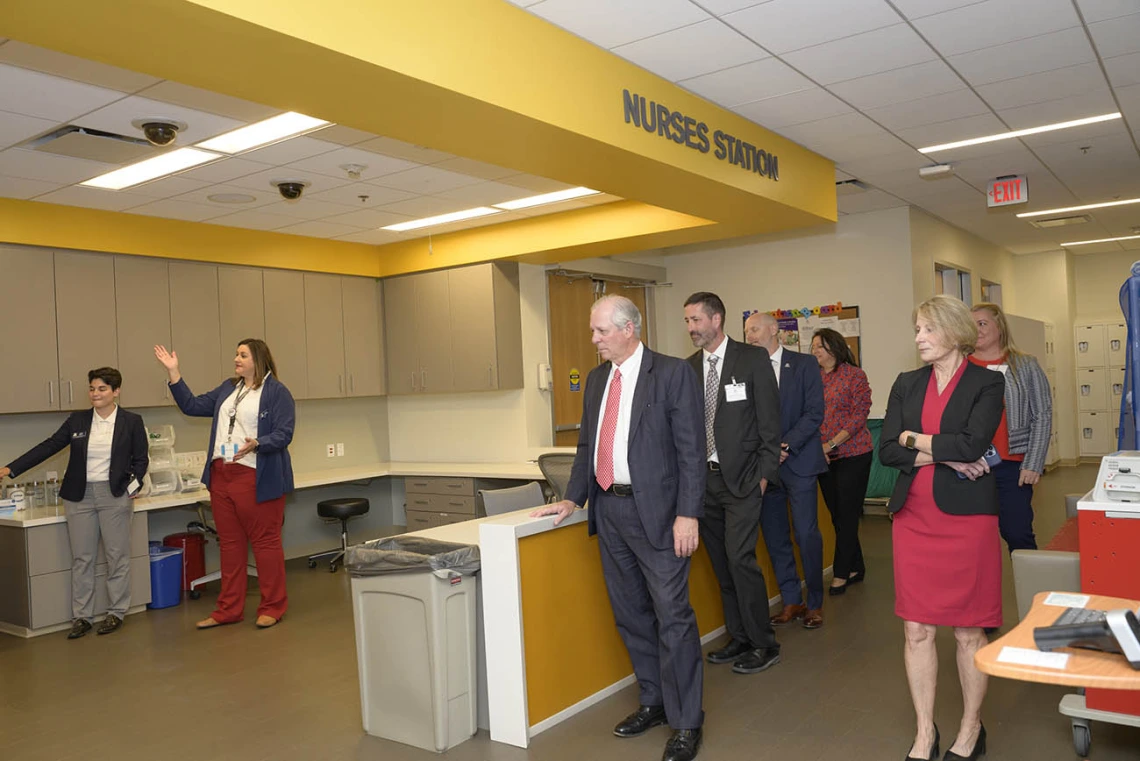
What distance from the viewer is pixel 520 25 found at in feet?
12.2

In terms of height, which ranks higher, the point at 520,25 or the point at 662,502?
the point at 520,25

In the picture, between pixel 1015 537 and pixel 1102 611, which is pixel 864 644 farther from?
pixel 1102 611

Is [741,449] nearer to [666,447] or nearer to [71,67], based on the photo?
[666,447]

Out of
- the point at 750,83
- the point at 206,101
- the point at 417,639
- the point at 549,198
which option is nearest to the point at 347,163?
the point at 206,101

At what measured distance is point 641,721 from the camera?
3.60 metres

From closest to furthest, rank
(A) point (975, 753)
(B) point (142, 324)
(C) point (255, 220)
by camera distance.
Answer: (A) point (975, 753) < (B) point (142, 324) < (C) point (255, 220)

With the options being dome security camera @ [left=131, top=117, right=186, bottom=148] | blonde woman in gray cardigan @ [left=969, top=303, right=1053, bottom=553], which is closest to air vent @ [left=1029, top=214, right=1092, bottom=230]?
blonde woman in gray cardigan @ [left=969, top=303, right=1053, bottom=553]

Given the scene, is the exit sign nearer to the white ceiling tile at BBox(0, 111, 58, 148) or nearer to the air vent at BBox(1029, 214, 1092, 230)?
the air vent at BBox(1029, 214, 1092, 230)

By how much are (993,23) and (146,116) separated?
4174 millimetres

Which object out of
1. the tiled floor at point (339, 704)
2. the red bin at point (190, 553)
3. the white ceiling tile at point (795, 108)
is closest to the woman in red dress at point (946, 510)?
the tiled floor at point (339, 704)

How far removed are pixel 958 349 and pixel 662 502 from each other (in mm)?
1203

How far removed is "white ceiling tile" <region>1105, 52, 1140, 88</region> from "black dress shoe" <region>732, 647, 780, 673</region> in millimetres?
3611

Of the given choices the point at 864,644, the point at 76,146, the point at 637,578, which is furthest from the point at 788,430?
the point at 76,146

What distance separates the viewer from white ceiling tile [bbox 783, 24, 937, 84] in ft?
13.6
